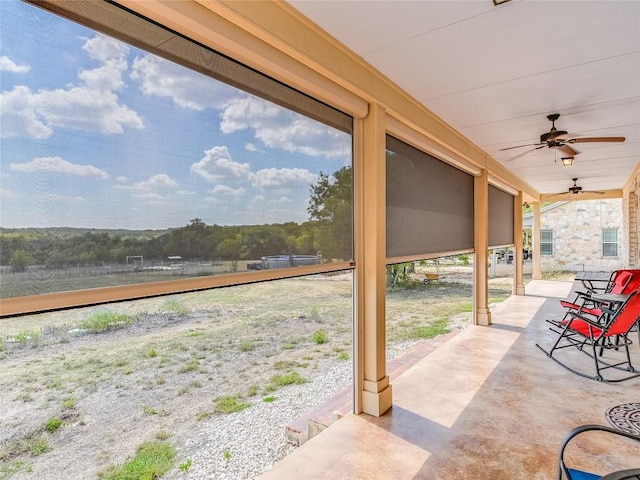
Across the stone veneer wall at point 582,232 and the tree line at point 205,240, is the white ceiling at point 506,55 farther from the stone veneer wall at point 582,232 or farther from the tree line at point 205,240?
the stone veneer wall at point 582,232

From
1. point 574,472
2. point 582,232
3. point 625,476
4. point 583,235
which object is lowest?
point 574,472

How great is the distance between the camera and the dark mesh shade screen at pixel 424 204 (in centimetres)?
329

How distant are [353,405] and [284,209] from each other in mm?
1683

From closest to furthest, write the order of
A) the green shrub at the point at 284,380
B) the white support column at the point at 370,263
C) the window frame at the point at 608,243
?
1. the white support column at the point at 370,263
2. the green shrub at the point at 284,380
3. the window frame at the point at 608,243

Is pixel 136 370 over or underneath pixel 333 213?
underneath

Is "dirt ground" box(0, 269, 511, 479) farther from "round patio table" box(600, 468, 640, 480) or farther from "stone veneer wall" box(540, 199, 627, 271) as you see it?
"stone veneer wall" box(540, 199, 627, 271)

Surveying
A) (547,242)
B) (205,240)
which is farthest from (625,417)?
(547,242)

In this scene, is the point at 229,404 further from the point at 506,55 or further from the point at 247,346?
the point at 506,55

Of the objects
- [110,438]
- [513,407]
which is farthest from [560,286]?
[110,438]

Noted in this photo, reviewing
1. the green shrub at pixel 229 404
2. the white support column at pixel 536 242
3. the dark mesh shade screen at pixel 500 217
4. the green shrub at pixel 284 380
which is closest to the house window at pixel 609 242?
the white support column at pixel 536 242

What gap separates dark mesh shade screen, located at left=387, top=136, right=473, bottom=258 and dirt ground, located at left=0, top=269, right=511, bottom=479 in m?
0.82

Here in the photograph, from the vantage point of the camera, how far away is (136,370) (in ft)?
7.20

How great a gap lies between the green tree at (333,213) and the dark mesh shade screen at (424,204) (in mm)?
577

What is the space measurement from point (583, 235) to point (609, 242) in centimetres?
79
